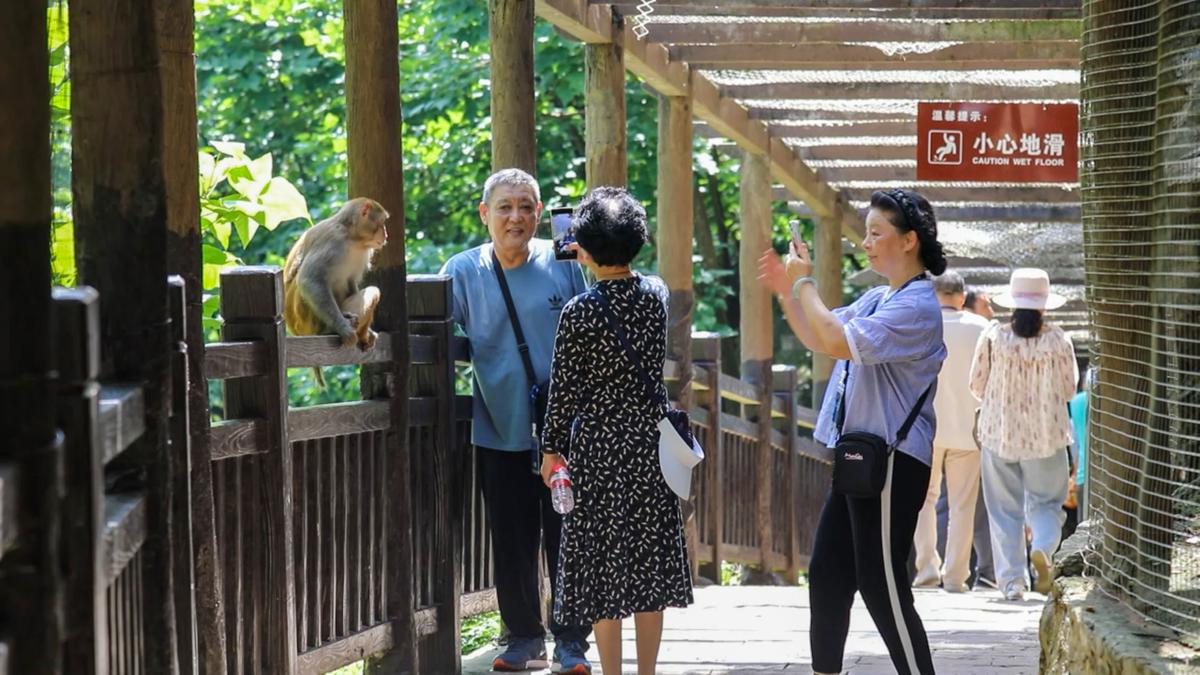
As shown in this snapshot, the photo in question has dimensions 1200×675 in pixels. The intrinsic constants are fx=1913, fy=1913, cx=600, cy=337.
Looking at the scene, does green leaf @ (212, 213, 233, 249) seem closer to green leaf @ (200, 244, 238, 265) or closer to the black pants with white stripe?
green leaf @ (200, 244, 238, 265)

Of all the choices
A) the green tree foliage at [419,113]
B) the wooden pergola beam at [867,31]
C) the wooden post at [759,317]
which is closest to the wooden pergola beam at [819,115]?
the wooden post at [759,317]

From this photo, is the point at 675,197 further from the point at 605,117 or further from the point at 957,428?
the point at 957,428

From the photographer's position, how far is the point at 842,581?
5.88 metres

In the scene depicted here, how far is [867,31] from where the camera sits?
1095 cm

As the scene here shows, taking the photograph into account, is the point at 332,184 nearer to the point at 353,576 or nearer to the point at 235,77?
the point at 235,77

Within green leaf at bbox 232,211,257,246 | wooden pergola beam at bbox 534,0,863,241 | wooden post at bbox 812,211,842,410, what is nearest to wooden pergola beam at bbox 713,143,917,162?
wooden pergola beam at bbox 534,0,863,241

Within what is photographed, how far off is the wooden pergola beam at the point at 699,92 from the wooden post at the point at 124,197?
18.7 ft

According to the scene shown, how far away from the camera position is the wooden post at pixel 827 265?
1777 cm

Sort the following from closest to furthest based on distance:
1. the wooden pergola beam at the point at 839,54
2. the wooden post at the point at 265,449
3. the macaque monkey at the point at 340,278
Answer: the wooden post at the point at 265,449
the macaque monkey at the point at 340,278
the wooden pergola beam at the point at 839,54

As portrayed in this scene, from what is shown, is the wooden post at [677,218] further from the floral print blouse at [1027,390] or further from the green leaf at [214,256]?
the green leaf at [214,256]

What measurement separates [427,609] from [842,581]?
1.85 meters

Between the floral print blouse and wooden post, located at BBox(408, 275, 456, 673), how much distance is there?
4.13 meters

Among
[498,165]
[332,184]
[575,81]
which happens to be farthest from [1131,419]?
[332,184]

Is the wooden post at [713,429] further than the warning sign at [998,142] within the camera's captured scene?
Yes
